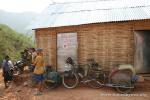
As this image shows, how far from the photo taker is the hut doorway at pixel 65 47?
14.4 metres

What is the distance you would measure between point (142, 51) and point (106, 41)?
1.78 metres

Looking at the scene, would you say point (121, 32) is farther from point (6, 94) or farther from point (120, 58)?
point (6, 94)

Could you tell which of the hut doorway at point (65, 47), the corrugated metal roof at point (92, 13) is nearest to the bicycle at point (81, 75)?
the hut doorway at point (65, 47)

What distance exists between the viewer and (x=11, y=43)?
3869cm

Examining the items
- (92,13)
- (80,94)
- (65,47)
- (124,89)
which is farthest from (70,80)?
(92,13)

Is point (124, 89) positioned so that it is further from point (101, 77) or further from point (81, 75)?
point (81, 75)

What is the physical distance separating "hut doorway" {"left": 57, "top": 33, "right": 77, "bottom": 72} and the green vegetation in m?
19.9

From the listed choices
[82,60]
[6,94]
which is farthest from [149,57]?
[6,94]

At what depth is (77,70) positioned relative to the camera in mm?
13758

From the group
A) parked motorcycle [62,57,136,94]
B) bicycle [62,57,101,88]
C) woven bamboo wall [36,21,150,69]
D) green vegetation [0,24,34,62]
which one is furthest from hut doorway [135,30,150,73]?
green vegetation [0,24,34,62]

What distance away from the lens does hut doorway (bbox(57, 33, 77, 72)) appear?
1445cm

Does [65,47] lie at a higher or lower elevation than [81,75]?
higher

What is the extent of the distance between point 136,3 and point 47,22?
4.43 m

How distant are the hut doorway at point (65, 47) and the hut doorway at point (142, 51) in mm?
2900
